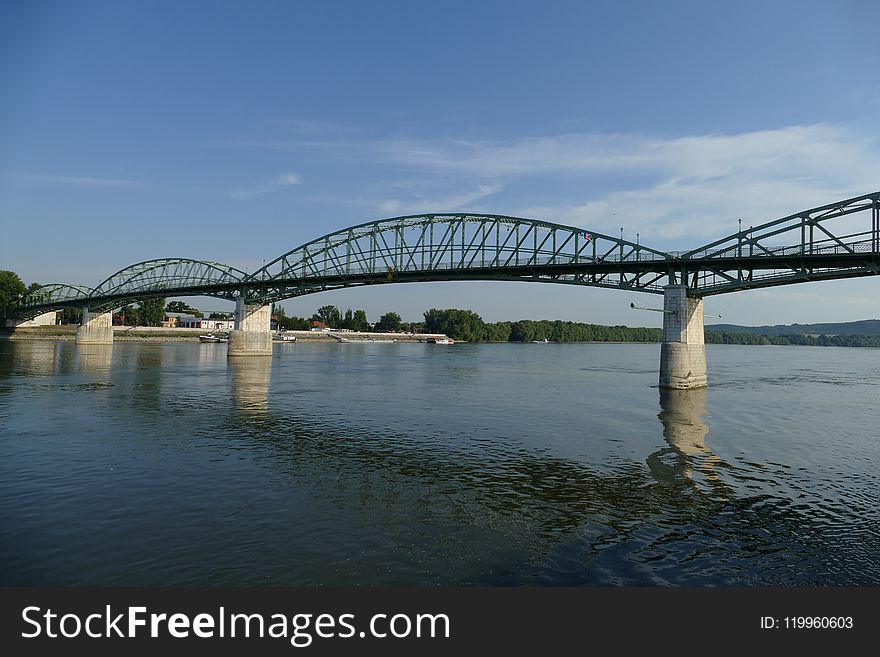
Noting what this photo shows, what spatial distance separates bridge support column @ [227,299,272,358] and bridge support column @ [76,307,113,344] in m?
40.3

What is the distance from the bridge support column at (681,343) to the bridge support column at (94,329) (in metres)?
109

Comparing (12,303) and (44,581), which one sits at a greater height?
(12,303)

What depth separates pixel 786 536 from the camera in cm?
1195

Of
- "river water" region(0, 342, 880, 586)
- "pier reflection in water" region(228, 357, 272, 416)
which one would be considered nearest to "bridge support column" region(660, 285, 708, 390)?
"river water" region(0, 342, 880, 586)

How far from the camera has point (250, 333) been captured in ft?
289

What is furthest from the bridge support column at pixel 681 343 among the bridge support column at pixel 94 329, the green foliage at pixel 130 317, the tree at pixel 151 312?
the green foliage at pixel 130 317

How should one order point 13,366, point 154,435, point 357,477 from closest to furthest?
point 357,477, point 154,435, point 13,366

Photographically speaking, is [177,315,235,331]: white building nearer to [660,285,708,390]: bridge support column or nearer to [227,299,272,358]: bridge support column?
[227,299,272,358]: bridge support column

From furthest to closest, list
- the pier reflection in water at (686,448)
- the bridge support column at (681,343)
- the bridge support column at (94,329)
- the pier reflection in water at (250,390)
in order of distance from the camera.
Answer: the bridge support column at (94,329) < the bridge support column at (681,343) < the pier reflection in water at (250,390) < the pier reflection in water at (686,448)

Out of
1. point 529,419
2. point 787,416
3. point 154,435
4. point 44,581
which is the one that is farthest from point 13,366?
point 787,416

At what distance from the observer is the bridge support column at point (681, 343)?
147 feet

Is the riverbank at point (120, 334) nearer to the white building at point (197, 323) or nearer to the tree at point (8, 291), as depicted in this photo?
the tree at point (8, 291)

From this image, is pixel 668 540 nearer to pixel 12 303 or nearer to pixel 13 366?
pixel 13 366

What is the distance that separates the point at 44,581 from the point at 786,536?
1451cm
